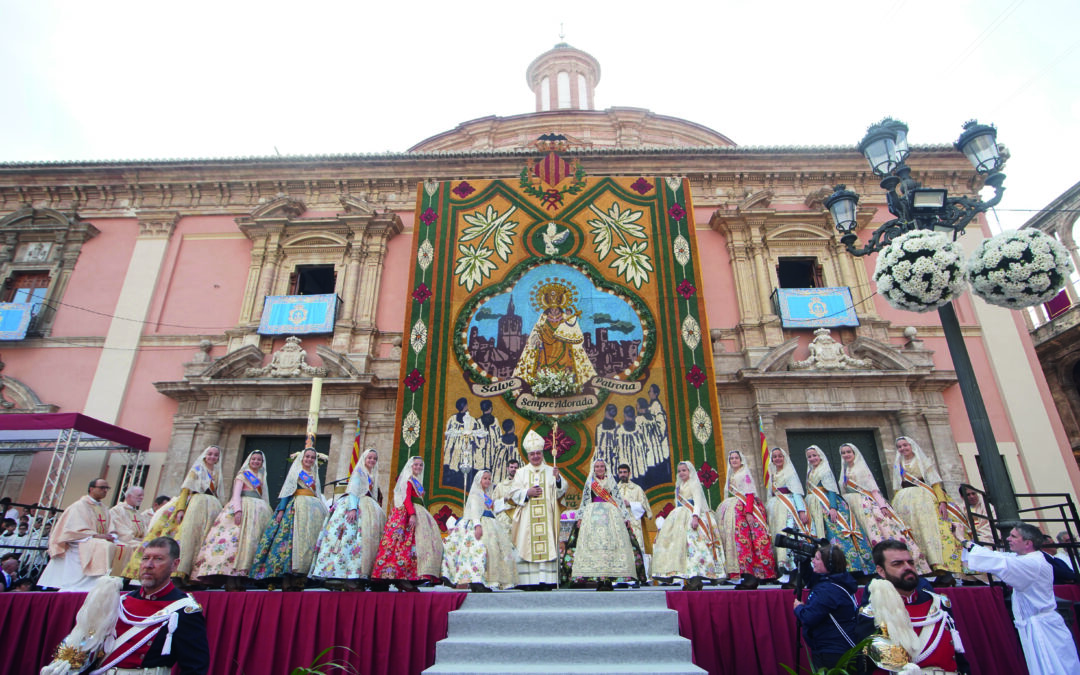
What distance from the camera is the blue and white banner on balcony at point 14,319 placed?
1166cm

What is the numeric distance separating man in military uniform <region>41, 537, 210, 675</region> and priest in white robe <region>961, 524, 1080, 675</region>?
15.9 ft

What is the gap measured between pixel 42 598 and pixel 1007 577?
25.4 feet

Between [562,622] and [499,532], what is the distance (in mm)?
1670

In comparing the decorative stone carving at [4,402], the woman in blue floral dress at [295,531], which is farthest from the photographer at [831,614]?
the decorative stone carving at [4,402]

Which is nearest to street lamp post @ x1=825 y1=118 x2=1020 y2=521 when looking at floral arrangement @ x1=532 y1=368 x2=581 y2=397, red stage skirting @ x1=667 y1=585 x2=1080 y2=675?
red stage skirting @ x1=667 y1=585 x2=1080 y2=675

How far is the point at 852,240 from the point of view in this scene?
6.09m

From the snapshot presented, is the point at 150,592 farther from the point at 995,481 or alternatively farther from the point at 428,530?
the point at 995,481

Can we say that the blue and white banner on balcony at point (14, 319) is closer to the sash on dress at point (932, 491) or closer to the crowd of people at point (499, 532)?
the crowd of people at point (499, 532)

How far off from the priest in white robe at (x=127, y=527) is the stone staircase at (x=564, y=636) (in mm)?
4497

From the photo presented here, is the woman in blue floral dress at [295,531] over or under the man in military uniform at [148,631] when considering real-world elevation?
over

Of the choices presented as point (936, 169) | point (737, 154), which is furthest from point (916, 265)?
point (936, 169)

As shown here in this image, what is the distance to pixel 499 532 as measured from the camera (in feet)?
20.9

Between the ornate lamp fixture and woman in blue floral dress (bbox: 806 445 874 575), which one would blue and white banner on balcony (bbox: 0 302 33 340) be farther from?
the ornate lamp fixture

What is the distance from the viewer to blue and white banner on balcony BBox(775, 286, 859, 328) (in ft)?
37.0
